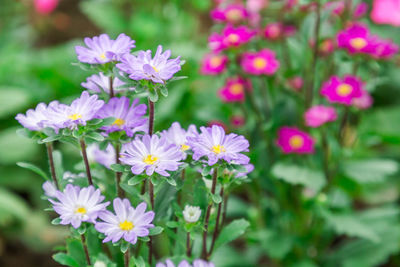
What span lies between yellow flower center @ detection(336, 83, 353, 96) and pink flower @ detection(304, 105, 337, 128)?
0.06 meters

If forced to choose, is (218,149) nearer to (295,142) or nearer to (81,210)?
(81,210)

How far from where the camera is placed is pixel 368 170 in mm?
1344

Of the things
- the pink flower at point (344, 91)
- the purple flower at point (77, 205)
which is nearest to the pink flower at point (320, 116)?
the pink flower at point (344, 91)

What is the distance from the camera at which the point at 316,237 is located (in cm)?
146

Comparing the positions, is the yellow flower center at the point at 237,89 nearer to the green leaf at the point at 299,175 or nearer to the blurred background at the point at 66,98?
the blurred background at the point at 66,98

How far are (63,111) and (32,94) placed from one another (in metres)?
1.43

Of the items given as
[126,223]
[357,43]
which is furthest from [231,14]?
[126,223]

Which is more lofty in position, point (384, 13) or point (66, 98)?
point (384, 13)

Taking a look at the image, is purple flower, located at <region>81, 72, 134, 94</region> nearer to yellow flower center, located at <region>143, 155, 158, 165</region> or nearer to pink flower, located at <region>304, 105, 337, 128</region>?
yellow flower center, located at <region>143, 155, 158, 165</region>

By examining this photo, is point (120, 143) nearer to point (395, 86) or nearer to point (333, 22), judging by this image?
point (333, 22)

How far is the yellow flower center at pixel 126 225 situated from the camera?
69 cm

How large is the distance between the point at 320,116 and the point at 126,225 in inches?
28.3

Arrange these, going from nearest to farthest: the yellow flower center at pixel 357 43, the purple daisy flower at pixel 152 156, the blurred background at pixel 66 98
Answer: the purple daisy flower at pixel 152 156, the yellow flower center at pixel 357 43, the blurred background at pixel 66 98

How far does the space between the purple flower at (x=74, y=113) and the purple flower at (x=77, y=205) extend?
0.09 meters
